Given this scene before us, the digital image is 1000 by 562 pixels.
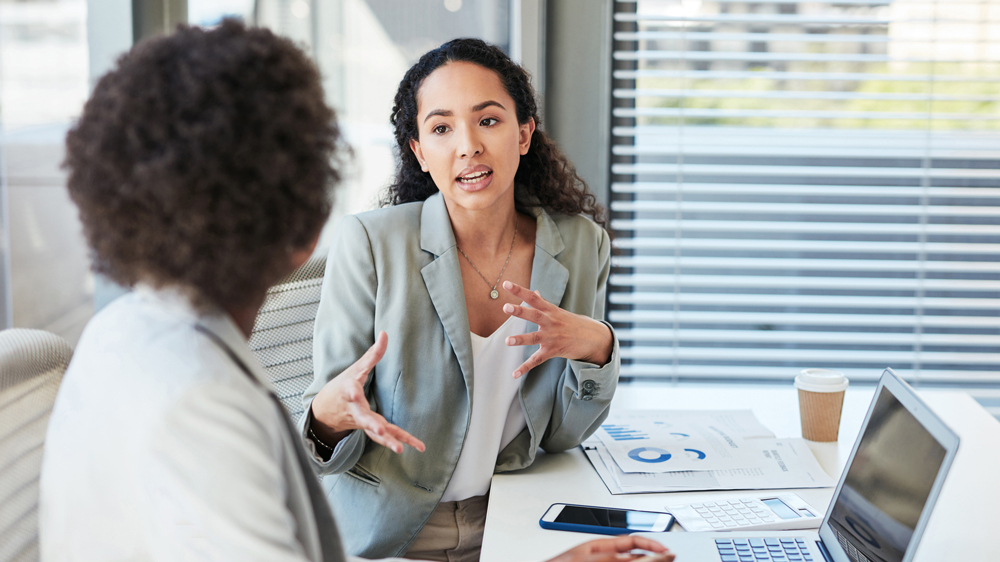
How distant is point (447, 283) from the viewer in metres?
1.50

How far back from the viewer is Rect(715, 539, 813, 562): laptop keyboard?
1.06m

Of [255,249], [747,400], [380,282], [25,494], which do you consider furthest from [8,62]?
[747,400]

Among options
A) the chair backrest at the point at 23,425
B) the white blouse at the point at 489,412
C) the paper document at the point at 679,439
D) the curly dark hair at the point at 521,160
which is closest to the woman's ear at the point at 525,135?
the curly dark hair at the point at 521,160

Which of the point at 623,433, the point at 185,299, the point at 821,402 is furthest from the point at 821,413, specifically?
the point at 185,299

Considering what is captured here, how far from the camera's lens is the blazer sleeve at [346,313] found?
1.44m

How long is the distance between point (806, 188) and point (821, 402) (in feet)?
3.23

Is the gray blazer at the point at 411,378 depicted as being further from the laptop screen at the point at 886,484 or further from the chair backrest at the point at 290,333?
the laptop screen at the point at 886,484

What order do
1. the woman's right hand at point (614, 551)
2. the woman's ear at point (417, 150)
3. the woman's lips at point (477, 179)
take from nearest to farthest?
1. the woman's right hand at point (614, 551)
2. the woman's lips at point (477, 179)
3. the woman's ear at point (417, 150)

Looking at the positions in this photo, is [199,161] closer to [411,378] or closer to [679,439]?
[411,378]

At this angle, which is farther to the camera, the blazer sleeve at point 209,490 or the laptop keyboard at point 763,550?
the laptop keyboard at point 763,550

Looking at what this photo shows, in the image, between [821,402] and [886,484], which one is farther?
[821,402]

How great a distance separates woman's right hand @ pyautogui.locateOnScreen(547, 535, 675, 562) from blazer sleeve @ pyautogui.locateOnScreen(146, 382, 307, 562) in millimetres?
427

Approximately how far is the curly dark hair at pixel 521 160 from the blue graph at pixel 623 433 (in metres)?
0.50

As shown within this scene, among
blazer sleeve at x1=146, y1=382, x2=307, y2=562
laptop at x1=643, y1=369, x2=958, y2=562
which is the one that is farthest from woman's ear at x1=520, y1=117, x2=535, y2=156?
blazer sleeve at x1=146, y1=382, x2=307, y2=562
